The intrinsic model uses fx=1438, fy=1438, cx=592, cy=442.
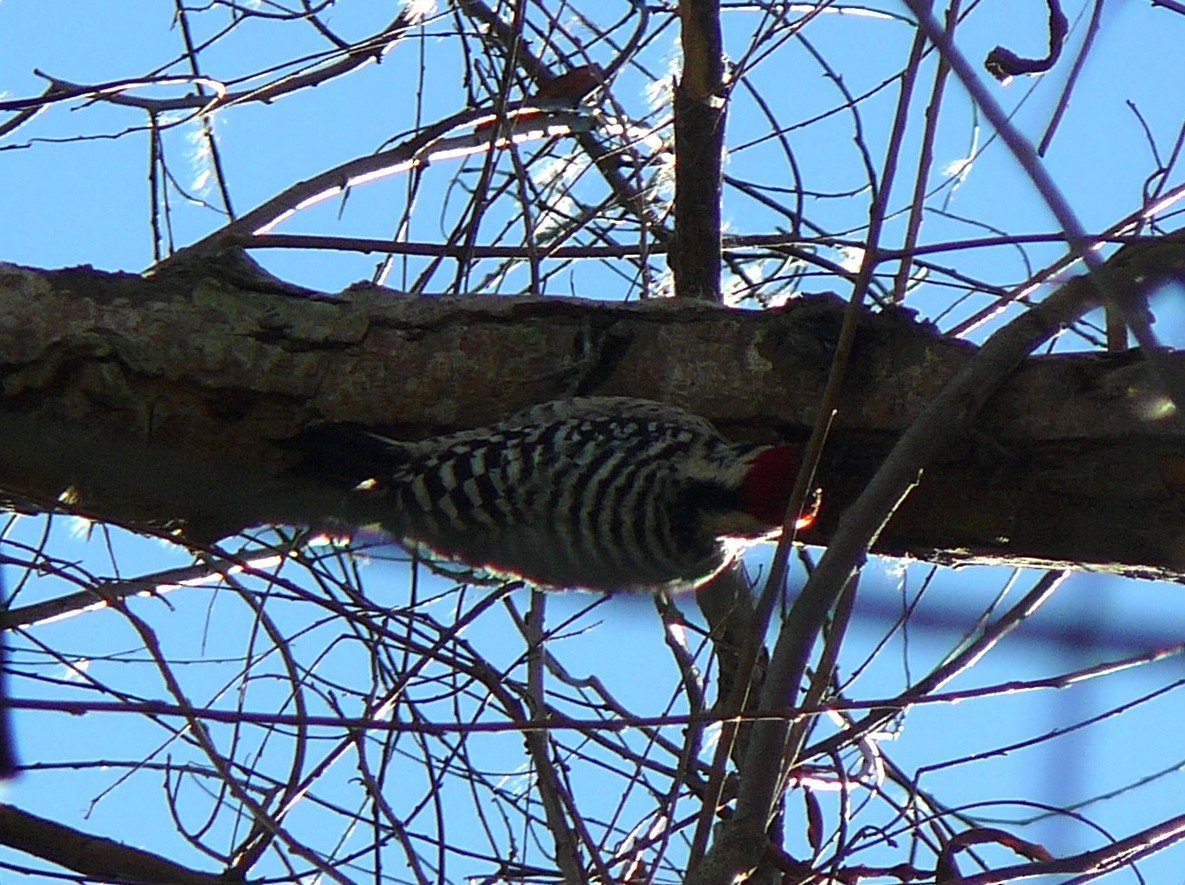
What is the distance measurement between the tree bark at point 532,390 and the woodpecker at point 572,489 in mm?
51

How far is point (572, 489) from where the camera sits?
250cm

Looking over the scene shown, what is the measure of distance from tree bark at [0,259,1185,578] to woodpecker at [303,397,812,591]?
0.17 ft

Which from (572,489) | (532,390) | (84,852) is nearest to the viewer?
(84,852)

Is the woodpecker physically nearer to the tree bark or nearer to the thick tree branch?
the tree bark

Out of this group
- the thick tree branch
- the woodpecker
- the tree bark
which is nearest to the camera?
the thick tree branch

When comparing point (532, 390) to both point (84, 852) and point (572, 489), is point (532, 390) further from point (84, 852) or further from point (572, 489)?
point (84, 852)

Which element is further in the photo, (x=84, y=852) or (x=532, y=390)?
(x=532, y=390)

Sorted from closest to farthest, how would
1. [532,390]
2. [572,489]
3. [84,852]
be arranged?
[84,852] → [532,390] → [572,489]

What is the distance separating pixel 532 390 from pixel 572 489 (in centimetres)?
22

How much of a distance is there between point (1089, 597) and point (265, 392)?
1.57 m

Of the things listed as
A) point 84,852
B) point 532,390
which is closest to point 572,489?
point 532,390

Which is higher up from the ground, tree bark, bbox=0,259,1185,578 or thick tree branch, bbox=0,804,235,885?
tree bark, bbox=0,259,1185,578

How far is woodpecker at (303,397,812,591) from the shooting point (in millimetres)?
2395

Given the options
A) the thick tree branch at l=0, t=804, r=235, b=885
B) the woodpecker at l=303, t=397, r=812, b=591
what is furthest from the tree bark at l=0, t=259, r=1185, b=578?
the thick tree branch at l=0, t=804, r=235, b=885
